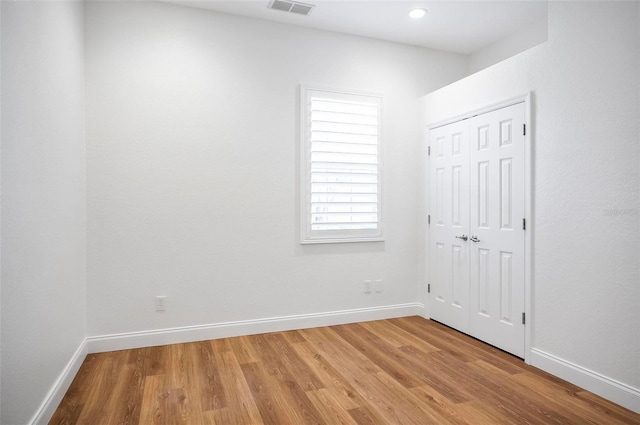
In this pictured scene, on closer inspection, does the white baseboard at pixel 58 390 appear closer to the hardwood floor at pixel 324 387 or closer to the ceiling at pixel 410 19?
the hardwood floor at pixel 324 387

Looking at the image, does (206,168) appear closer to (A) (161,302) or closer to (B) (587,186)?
(A) (161,302)

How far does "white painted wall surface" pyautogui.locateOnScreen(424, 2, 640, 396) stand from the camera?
2303 millimetres

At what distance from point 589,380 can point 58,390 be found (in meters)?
3.28

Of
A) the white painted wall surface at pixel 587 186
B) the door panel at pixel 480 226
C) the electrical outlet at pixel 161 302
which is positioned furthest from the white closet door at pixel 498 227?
the electrical outlet at pixel 161 302

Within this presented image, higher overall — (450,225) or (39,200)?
(39,200)

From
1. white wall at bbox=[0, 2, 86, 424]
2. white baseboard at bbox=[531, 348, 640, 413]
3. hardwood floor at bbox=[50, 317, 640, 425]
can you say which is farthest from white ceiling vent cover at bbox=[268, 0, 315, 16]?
white baseboard at bbox=[531, 348, 640, 413]

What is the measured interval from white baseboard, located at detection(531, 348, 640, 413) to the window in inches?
71.8

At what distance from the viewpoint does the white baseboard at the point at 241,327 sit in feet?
10.6

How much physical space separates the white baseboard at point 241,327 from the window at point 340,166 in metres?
0.76

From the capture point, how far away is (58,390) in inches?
90.7

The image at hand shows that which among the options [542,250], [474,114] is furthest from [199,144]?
[542,250]

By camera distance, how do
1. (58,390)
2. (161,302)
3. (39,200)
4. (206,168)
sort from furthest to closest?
1. (206,168)
2. (161,302)
3. (58,390)
4. (39,200)

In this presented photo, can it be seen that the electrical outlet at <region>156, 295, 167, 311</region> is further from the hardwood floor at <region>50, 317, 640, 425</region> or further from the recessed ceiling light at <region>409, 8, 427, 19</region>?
the recessed ceiling light at <region>409, 8, 427, 19</region>

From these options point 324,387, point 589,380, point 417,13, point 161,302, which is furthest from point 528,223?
point 161,302
